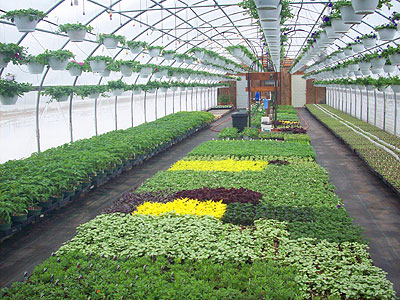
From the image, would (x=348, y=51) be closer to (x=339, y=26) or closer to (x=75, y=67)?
(x=339, y=26)

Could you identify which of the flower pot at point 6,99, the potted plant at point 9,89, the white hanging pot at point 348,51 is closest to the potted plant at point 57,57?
the potted plant at point 9,89

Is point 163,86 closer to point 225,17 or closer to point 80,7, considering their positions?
point 225,17

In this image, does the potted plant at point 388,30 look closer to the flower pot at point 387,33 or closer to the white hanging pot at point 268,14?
the flower pot at point 387,33

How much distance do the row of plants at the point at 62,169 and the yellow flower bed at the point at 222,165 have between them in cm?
171

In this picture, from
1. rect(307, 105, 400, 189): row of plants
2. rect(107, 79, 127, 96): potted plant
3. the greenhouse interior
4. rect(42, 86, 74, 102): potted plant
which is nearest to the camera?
the greenhouse interior

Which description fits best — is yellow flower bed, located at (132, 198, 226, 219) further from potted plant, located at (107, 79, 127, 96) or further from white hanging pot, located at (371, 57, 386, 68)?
white hanging pot, located at (371, 57, 386, 68)

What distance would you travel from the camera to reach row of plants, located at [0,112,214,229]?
7.27 meters

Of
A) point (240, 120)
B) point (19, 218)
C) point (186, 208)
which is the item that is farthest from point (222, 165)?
point (240, 120)

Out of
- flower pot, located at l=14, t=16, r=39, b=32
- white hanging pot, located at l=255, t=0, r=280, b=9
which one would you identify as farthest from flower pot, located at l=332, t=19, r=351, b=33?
flower pot, located at l=14, t=16, r=39, b=32

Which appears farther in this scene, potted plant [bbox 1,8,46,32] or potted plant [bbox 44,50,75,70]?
potted plant [bbox 44,50,75,70]

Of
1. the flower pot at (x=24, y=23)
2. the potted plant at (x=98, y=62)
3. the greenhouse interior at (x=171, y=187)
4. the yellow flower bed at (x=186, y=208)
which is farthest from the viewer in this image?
the potted plant at (x=98, y=62)

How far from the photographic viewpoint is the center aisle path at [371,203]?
664cm

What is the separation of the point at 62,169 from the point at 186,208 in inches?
114

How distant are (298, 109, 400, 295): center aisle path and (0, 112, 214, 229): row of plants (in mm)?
5589
